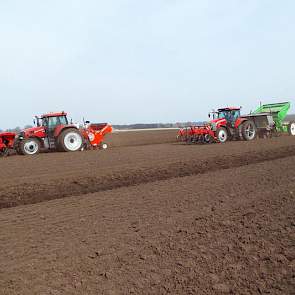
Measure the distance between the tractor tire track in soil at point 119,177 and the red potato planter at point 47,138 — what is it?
577 cm

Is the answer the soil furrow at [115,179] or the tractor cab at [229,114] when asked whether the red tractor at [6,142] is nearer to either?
the soil furrow at [115,179]

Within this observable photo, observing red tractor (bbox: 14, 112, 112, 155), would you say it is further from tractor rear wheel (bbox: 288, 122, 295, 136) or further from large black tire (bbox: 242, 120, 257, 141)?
tractor rear wheel (bbox: 288, 122, 295, 136)

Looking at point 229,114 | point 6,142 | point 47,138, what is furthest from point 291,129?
point 6,142

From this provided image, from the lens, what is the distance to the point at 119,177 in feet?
36.0

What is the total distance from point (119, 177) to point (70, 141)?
772cm

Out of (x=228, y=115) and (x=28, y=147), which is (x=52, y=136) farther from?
(x=228, y=115)

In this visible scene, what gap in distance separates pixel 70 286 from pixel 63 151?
46.3 ft

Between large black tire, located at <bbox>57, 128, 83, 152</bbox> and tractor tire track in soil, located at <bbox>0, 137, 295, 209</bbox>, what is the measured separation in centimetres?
570

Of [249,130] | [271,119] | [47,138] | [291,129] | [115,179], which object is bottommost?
[115,179]

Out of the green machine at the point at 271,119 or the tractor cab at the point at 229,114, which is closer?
the tractor cab at the point at 229,114

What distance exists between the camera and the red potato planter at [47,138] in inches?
697

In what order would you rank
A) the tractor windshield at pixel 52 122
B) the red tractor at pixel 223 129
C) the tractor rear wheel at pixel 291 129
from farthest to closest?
the tractor rear wheel at pixel 291 129, the red tractor at pixel 223 129, the tractor windshield at pixel 52 122

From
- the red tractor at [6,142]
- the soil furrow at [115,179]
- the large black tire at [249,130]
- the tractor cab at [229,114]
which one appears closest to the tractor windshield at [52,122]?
the red tractor at [6,142]

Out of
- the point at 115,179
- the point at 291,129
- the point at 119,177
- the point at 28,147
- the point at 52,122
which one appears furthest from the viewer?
the point at 291,129
